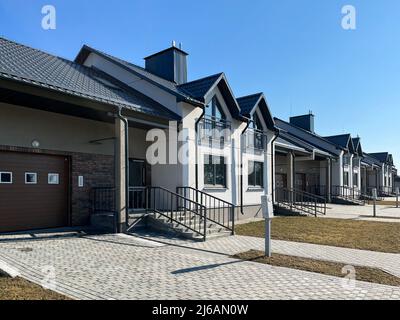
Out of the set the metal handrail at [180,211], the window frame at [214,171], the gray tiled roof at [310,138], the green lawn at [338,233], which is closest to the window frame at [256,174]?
the window frame at [214,171]

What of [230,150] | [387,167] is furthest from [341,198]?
[387,167]

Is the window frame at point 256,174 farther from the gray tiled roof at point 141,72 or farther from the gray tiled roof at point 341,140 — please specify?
the gray tiled roof at point 341,140

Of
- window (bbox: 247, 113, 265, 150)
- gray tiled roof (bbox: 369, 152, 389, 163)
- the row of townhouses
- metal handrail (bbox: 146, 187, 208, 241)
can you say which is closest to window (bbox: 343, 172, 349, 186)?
the row of townhouses

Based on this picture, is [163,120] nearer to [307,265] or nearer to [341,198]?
[307,265]

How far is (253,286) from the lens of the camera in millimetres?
5551

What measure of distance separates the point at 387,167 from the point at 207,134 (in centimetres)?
4934

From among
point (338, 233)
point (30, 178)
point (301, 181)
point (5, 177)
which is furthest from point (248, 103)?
point (301, 181)

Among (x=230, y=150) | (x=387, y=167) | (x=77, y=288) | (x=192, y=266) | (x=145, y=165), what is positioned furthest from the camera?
(x=387, y=167)

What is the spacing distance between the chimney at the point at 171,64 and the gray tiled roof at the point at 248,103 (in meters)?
3.25

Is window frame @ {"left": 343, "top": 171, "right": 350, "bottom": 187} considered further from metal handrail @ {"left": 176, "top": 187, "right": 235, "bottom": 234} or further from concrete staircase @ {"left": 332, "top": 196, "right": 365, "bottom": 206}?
metal handrail @ {"left": 176, "top": 187, "right": 235, "bottom": 234}

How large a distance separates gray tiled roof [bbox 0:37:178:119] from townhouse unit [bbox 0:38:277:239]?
5cm

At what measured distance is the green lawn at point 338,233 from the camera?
9.77 m

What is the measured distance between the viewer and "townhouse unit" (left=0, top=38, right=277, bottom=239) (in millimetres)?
10133

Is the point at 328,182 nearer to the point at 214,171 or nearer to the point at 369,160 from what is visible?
the point at 214,171
